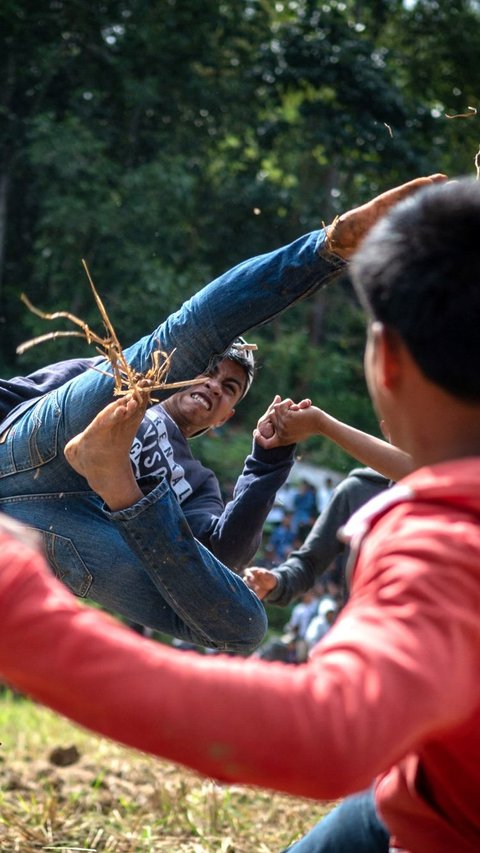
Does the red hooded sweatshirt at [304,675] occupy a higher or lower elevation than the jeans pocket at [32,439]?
higher

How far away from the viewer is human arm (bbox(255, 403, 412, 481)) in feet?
9.04

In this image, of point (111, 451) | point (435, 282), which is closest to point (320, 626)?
point (111, 451)

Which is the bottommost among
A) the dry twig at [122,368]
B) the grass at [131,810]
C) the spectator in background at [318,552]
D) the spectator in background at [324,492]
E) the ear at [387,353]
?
the spectator in background at [324,492]

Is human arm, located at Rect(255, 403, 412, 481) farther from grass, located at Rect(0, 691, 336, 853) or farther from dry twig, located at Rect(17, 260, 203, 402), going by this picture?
grass, located at Rect(0, 691, 336, 853)

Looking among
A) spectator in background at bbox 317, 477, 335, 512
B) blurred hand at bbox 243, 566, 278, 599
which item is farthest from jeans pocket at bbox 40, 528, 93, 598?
spectator in background at bbox 317, 477, 335, 512

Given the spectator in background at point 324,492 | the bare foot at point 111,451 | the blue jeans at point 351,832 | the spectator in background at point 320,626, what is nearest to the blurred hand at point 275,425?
the bare foot at point 111,451

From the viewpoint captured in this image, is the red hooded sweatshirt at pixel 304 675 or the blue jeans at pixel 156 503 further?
the blue jeans at pixel 156 503

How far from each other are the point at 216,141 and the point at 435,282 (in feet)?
54.1

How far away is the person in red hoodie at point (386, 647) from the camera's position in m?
1.18

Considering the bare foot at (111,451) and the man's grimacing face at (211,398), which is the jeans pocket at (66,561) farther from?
the man's grimacing face at (211,398)

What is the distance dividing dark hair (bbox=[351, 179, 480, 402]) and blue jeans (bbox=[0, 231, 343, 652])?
137 cm

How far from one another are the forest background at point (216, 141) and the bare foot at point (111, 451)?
37.0ft

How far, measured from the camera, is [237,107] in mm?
17297

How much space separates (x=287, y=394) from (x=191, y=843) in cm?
1163
